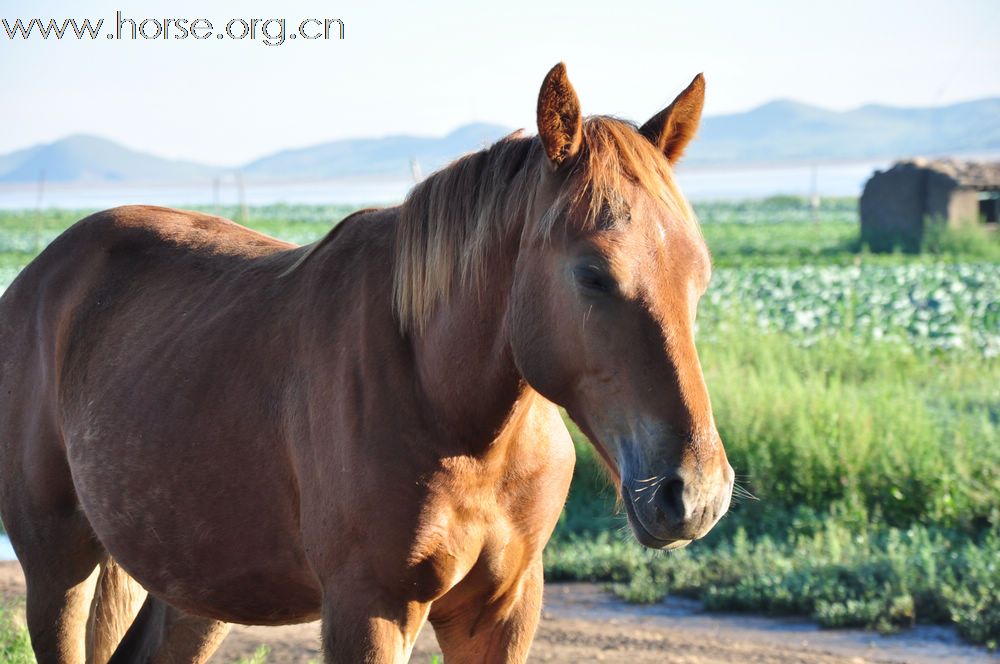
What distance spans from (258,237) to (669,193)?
6.01ft

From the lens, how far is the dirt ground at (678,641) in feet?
16.7

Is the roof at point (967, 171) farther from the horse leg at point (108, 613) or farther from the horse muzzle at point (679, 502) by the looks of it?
the horse muzzle at point (679, 502)

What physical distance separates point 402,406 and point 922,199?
76.3ft

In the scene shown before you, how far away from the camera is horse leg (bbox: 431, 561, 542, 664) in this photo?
2766 mm

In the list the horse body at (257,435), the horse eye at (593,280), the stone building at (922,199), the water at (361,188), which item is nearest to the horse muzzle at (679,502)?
the horse eye at (593,280)

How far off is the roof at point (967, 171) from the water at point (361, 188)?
2941 inches

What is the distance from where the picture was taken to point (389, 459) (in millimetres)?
2486

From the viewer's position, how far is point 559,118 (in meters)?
2.34

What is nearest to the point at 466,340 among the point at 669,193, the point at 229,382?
the point at 669,193

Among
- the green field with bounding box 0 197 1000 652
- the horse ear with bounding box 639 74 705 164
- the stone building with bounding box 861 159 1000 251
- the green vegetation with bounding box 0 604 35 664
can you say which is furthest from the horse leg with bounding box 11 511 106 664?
the stone building with bounding box 861 159 1000 251

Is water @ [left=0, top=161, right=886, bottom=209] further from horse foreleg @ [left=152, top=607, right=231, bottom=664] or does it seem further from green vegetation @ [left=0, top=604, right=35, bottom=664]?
horse foreleg @ [left=152, top=607, right=231, bottom=664]

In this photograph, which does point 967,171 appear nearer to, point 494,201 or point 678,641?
point 678,641

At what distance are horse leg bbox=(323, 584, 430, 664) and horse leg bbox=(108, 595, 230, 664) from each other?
1.29m

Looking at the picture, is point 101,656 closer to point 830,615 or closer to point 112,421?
point 112,421
